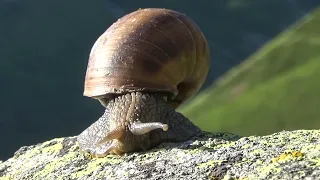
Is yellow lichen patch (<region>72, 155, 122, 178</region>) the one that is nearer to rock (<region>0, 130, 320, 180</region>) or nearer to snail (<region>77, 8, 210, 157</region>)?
rock (<region>0, 130, 320, 180</region>)

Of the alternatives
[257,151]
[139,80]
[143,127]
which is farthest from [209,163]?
[139,80]

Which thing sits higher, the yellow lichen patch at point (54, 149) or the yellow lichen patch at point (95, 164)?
the yellow lichen patch at point (54, 149)

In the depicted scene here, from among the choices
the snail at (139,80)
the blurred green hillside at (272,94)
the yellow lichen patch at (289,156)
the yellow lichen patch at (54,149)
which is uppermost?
the blurred green hillside at (272,94)

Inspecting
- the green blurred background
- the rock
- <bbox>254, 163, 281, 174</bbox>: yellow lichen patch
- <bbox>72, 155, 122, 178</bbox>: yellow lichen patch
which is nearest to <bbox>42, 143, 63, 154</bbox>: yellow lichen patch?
the rock

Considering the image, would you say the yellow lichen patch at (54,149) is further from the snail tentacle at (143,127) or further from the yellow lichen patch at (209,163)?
the yellow lichen patch at (209,163)

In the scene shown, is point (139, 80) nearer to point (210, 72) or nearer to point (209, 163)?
point (209, 163)

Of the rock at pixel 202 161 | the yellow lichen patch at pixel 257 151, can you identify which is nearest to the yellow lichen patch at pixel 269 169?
the rock at pixel 202 161
